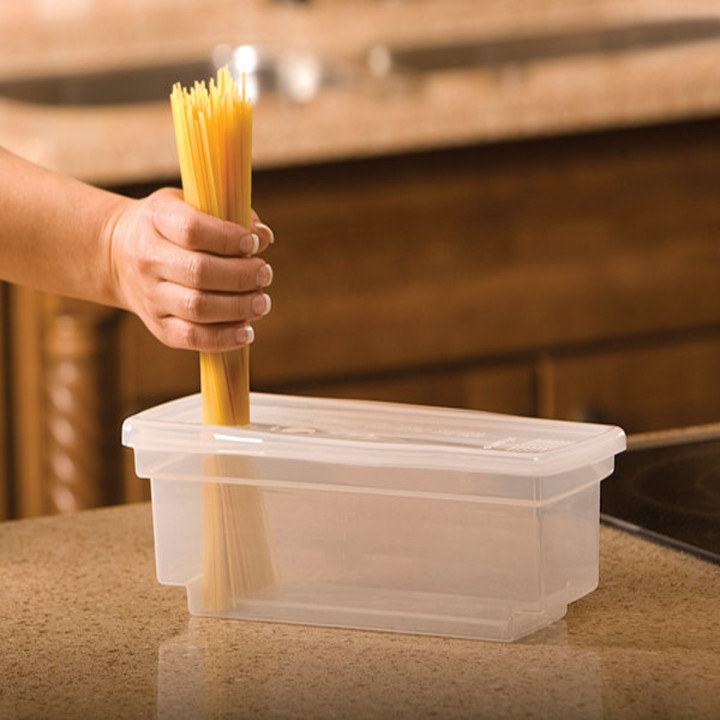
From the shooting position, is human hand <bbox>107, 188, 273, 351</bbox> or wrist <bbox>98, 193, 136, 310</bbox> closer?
human hand <bbox>107, 188, 273, 351</bbox>

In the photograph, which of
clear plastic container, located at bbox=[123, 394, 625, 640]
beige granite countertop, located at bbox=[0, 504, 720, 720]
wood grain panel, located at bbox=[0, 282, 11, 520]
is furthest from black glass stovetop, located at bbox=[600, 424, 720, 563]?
wood grain panel, located at bbox=[0, 282, 11, 520]

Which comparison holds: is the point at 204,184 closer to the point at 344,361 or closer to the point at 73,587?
the point at 73,587

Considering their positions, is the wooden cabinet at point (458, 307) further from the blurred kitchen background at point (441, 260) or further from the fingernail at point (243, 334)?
the fingernail at point (243, 334)

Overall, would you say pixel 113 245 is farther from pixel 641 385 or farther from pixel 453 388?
pixel 641 385

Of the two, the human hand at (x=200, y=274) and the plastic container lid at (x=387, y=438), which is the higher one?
the human hand at (x=200, y=274)

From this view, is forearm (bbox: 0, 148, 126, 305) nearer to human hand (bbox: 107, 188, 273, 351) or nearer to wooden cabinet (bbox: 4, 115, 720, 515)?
human hand (bbox: 107, 188, 273, 351)

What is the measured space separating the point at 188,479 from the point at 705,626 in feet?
0.91

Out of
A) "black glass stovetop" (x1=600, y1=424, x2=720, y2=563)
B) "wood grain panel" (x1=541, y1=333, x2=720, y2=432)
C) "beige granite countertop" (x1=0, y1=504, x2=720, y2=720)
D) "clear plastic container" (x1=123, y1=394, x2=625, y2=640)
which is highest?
"clear plastic container" (x1=123, y1=394, x2=625, y2=640)

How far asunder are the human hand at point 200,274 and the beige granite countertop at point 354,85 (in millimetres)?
980

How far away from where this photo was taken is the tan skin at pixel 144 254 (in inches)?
30.8

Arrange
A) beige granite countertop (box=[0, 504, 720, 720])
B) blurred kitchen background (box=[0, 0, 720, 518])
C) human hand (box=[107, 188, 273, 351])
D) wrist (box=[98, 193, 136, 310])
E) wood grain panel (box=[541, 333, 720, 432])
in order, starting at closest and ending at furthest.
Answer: beige granite countertop (box=[0, 504, 720, 720]) → human hand (box=[107, 188, 273, 351]) → wrist (box=[98, 193, 136, 310]) → blurred kitchen background (box=[0, 0, 720, 518]) → wood grain panel (box=[541, 333, 720, 432])

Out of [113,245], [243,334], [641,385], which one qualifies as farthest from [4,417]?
[243,334]

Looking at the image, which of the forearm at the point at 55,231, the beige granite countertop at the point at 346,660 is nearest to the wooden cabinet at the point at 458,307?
the forearm at the point at 55,231

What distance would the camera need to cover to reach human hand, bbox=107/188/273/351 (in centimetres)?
78
